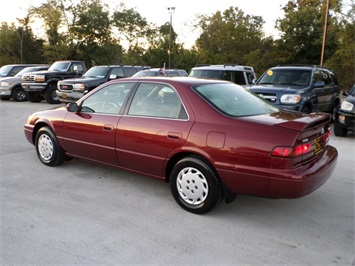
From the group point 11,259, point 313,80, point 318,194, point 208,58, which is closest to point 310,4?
point 208,58

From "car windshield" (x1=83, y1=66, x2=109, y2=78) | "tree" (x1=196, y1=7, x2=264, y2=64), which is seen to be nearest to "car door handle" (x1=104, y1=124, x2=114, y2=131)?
"car windshield" (x1=83, y1=66, x2=109, y2=78)

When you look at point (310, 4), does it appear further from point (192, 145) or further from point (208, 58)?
point (192, 145)

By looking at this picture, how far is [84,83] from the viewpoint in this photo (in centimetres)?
1263

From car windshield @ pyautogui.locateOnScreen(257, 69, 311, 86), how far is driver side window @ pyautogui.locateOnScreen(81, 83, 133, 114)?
6.02 metres

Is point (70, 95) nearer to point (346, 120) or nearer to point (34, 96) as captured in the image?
point (34, 96)

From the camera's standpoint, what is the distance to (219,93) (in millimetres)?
4070

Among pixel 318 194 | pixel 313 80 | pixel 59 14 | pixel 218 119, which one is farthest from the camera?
pixel 59 14

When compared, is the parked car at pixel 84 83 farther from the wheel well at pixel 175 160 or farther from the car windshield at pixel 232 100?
the wheel well at pixel 175 160

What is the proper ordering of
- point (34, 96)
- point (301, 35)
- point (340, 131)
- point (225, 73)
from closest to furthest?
point (340, 131)
point (225, 73)
point (34, 96)
point (301, 35)

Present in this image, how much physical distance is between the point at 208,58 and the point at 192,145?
40.0 metres

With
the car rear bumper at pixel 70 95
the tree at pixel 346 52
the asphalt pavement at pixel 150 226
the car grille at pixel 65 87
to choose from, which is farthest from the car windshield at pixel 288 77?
the tree at pixel 346 52

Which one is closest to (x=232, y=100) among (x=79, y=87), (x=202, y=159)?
(x=202, y=159)

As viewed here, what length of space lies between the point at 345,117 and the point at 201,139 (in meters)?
5.90

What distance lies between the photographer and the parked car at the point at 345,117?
7.89 metres
